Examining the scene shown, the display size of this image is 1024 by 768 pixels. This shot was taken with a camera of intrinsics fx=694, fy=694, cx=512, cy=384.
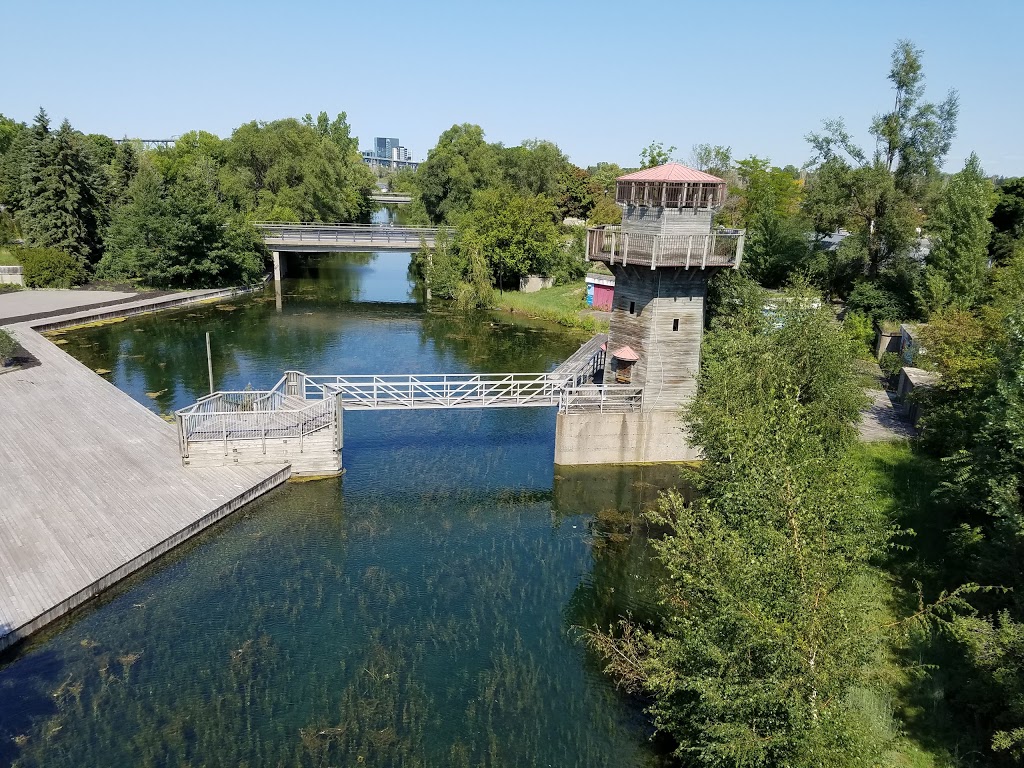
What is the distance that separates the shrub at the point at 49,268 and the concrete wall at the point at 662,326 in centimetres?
4919

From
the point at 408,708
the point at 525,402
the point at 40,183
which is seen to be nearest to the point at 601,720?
the point at 408,708

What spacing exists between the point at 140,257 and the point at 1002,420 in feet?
189

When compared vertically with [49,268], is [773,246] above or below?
above

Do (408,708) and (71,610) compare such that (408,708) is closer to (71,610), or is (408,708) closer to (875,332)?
(71,610)

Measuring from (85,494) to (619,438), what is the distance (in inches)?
697

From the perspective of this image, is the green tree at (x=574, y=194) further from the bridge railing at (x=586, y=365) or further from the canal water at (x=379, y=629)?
the canal water at (x=379, y=629)

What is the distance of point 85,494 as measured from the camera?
67.4 feet

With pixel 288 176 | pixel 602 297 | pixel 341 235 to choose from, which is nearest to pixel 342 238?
pixel 341 235

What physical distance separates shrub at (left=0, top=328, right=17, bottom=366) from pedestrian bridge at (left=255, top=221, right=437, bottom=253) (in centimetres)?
3137

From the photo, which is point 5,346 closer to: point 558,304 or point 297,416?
point 297,416

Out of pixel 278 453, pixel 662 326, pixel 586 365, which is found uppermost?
pixel 662 326

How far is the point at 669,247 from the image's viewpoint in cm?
2452

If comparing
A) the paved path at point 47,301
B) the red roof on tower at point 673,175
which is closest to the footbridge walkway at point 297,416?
the red roof on tower at point 673,175

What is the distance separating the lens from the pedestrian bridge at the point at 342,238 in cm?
6209
